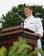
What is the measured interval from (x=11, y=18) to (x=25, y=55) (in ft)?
20.7

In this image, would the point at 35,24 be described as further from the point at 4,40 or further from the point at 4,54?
the point at 4,54

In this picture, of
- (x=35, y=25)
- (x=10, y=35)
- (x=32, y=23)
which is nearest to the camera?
(x=10, y=35)

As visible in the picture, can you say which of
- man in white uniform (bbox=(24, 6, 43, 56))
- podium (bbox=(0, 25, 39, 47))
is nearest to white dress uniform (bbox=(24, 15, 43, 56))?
man in white uniform (bbox=(24, 6, 43, 56))

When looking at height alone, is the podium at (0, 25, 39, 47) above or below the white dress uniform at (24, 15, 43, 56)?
above

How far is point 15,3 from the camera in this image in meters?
8.52

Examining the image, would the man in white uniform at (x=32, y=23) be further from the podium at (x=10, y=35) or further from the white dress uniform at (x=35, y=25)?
the podium at (x=10, y=35)

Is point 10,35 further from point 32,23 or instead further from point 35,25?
point 32,23

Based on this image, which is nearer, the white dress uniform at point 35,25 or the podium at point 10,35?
the podium at point 10,35

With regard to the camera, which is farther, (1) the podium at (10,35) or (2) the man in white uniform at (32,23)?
(2) the man in white uniform at (32,23)

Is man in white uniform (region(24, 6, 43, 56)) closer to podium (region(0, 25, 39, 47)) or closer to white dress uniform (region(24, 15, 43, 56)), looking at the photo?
white dress uniform (region(24, 15, 43, 56))

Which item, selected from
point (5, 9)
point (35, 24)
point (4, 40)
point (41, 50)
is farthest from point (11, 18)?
point (41, 50)

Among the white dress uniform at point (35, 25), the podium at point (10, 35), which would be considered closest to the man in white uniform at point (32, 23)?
the white dress uniform at point (35, 25)

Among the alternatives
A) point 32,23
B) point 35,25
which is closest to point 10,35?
point 35,25

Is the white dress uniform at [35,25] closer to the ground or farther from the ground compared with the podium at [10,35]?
closer to the ground
